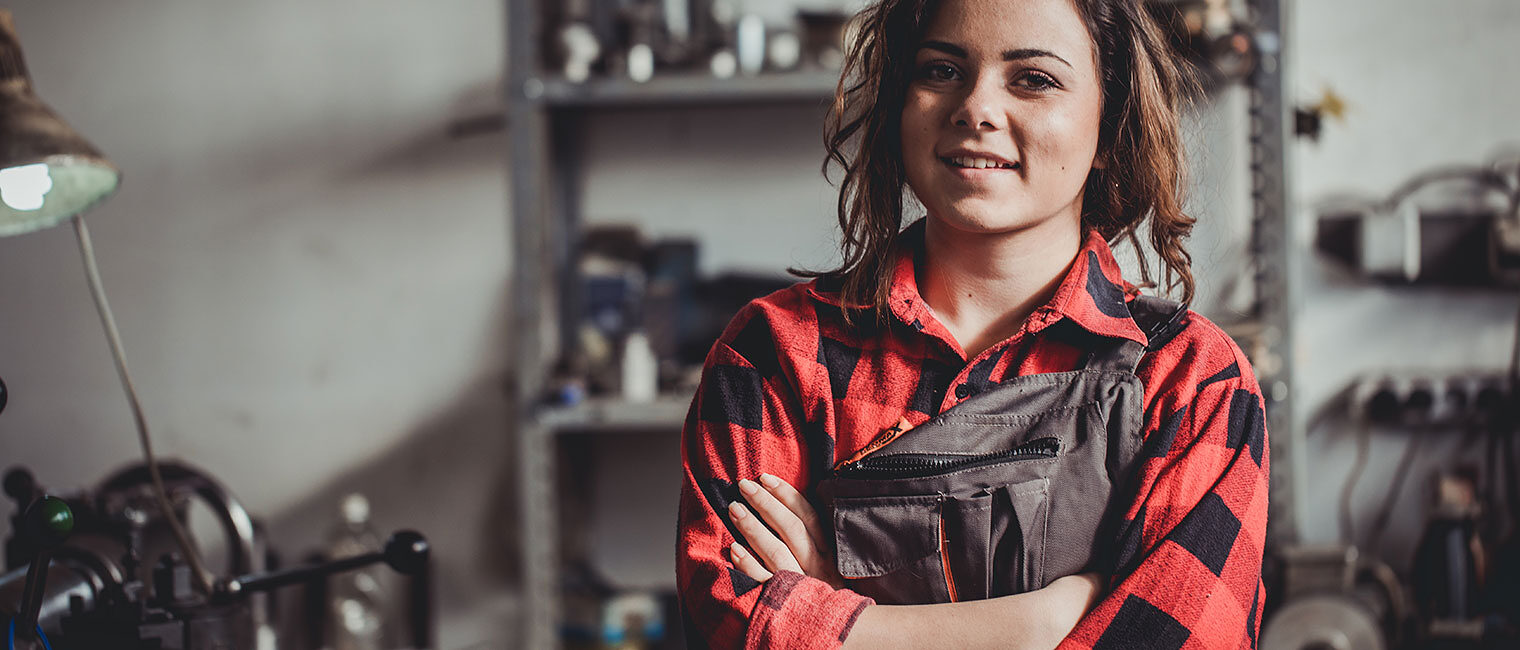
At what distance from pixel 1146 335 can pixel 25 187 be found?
1.06 meters

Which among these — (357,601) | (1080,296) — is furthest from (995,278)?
(357,601)

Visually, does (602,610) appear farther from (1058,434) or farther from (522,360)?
(1058,434)

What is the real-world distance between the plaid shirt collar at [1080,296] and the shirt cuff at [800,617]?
0.84ft

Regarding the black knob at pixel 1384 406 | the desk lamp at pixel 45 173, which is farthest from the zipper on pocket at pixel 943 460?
the black knob at pixel 1384 406

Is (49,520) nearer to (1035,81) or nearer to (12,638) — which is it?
(12,638)

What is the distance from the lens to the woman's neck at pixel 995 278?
3.45ft

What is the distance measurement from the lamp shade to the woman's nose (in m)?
0.81

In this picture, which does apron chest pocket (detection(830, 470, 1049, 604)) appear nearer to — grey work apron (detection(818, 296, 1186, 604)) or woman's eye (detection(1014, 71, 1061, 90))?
grey work apron (detection(818, 296, 1186, 604))

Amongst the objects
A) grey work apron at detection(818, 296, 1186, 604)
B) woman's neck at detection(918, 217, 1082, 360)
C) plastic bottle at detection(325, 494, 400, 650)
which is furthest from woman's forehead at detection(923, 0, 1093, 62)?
plastic bottle at detection(325, 494, 400, 650)

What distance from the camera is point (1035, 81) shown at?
1.00m

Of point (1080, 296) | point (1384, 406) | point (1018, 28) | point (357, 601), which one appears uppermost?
point (1018, 28)

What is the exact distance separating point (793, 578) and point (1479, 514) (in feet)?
5.83

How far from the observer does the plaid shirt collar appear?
3.31 feet

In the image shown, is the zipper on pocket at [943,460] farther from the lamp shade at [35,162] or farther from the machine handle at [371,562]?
the lamp shade at [35,162]
